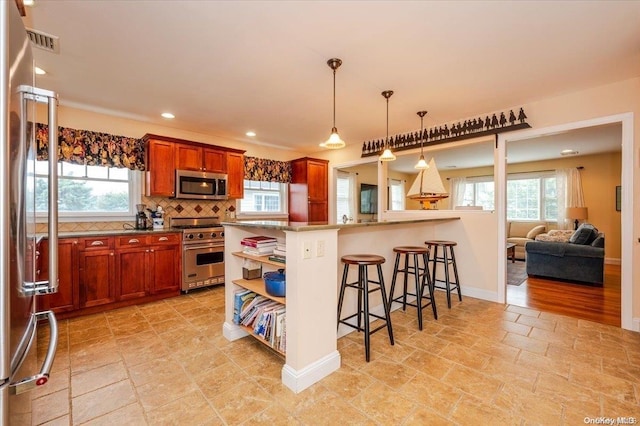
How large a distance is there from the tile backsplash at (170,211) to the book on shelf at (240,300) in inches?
96.5

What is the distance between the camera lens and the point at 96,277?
328 cm

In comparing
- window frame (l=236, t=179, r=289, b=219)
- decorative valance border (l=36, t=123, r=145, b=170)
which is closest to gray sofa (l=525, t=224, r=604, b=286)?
window frame (l=236, t=179, r=289, b=219)

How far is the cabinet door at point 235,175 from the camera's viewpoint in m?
4.77

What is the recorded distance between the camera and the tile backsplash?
3.62m

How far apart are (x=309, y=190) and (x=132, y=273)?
126 inches

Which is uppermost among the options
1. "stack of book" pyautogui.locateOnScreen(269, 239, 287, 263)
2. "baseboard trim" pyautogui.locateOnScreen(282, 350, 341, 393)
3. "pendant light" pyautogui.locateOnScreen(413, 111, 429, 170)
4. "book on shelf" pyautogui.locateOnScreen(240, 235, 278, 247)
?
"pendant light" pyautogui.locateOnScreen(413, 111, 429, 170)

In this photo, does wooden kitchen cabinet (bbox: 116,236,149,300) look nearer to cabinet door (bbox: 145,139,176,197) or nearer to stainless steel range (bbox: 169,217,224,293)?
stainless steel range (bbox: 169,217,224,293)

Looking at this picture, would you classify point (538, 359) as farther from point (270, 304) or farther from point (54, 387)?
point (54, 387)

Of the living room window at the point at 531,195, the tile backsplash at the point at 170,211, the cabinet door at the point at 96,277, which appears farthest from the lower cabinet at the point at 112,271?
the living room window at the point at 531,195

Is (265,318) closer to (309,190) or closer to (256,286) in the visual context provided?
(256,286)

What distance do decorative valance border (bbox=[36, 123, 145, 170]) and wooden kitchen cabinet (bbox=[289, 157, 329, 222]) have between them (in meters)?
2.70

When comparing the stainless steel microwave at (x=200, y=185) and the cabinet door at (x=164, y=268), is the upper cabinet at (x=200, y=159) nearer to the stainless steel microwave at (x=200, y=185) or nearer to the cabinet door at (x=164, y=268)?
the stainless steel microwave at (x=200, y=185)

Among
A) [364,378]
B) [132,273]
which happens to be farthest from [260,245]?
[132,273]

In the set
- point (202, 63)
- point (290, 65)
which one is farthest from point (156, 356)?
point (290, 65)
